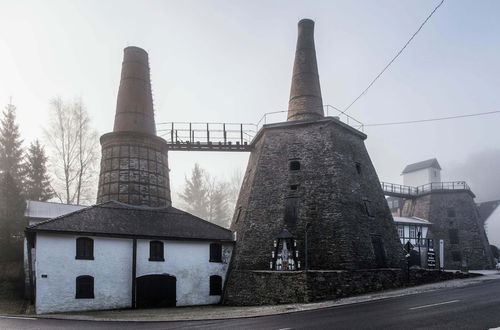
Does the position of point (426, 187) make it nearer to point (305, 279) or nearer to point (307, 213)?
point (307, 213)

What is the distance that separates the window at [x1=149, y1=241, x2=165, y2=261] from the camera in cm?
2258

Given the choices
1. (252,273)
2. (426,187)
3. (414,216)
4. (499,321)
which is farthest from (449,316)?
(426,187)

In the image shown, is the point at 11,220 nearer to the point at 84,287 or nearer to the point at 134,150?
the point at 134,150

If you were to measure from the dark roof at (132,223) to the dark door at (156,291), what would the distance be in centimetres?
233

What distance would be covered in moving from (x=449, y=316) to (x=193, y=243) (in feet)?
51.3

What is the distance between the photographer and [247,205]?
26109mm

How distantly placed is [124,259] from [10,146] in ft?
75.8

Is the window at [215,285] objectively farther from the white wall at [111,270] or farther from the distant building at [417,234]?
the distant building at [417,234]

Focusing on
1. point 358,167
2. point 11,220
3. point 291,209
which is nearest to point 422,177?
point 358,167

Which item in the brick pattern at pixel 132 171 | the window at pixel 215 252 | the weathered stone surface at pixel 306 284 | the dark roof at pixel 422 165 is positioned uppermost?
the dark roof at pixel 422 165

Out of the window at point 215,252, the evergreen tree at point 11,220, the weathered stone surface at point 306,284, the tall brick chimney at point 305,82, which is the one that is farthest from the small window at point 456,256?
the evergreen tree at point 11,220

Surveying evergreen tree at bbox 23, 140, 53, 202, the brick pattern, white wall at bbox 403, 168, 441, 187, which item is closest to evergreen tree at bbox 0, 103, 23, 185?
evergreen tree at bbox 23, 140, 53, 202

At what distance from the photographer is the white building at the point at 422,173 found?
177 ft

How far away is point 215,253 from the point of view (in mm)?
24844
